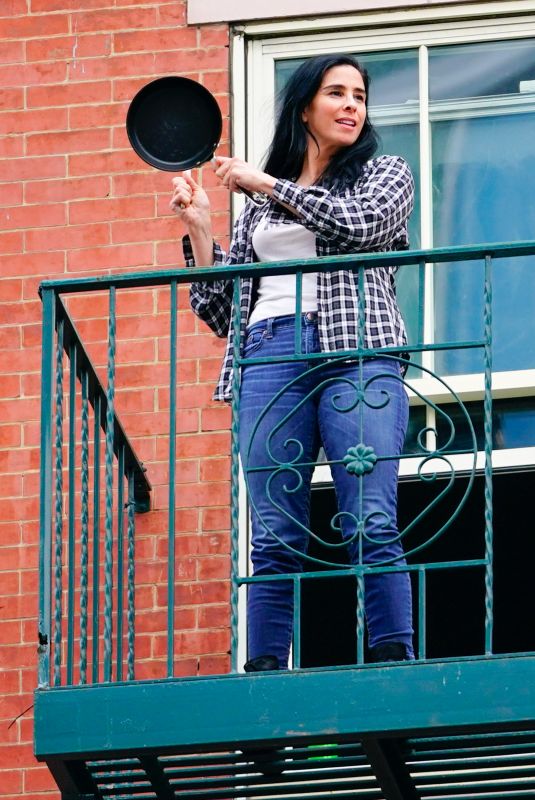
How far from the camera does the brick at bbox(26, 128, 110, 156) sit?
834 cm

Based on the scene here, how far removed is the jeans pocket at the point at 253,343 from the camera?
6.55 meters

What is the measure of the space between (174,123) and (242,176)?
1.38 ft

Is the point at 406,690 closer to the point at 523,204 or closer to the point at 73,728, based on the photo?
the point at 73,728

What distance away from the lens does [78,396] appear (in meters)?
8.01

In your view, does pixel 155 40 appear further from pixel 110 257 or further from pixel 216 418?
pixel 216 418

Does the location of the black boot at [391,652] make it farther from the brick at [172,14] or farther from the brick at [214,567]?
the brick at [172,14]

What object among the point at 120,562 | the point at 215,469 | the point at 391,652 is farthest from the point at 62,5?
the point at 391,652

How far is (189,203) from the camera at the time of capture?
6777mm

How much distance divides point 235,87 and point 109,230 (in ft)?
2.41

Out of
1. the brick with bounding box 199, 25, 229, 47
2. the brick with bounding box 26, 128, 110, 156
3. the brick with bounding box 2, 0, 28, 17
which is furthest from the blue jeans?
the brick with bounding box 2, 0, 28, 17

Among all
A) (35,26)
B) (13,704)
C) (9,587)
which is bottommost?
(13,704)

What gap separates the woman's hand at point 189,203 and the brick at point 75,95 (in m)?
1.71

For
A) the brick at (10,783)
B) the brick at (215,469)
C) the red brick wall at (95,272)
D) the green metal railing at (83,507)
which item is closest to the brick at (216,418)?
the red brick wall at (95,272)

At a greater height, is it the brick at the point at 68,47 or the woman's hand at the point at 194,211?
the brick at the point at 68,47
